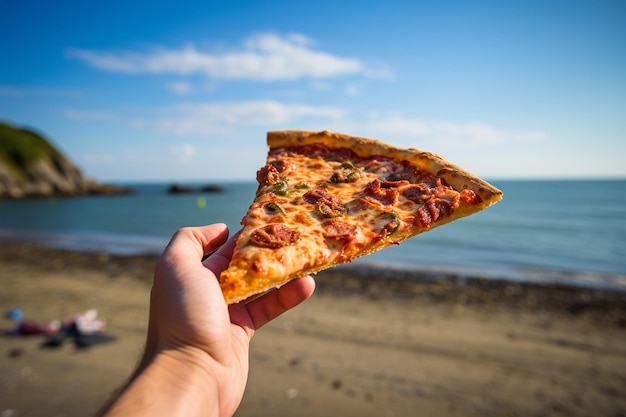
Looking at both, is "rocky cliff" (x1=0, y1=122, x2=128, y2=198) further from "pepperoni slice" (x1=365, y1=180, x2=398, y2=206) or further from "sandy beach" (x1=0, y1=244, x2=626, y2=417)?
"pepperoni slice" (x1=365, y1=180, x2=398, y2=206)

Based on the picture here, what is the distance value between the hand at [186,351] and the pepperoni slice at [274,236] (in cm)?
61

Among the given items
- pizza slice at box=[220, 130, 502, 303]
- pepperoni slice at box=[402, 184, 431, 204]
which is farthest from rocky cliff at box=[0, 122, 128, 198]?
pepperoni slice at box=[402, 184, 431, 204]

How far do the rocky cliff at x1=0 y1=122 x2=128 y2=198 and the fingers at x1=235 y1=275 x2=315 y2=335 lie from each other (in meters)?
119

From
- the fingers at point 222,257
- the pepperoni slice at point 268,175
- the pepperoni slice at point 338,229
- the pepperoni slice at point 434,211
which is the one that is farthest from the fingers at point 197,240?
the pepperoni slice at point 434,211

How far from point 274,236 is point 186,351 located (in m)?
1.37

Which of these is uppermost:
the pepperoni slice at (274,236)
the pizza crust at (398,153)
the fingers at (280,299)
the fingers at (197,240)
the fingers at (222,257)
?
the pizza crust at (398,153)

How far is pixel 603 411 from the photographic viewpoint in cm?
895

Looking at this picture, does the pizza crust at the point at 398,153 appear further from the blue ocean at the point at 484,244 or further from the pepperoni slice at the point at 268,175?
the blue ocean at the point at 484,244

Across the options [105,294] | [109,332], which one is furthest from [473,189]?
[105,294]

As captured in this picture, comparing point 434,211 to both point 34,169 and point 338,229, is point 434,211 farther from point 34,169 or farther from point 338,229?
point 34,169

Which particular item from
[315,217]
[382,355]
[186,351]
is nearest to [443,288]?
[382,355]

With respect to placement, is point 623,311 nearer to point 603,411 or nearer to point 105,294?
point 603,411

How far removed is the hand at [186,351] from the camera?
3.00m

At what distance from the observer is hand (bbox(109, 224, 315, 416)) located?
9.84 ft
